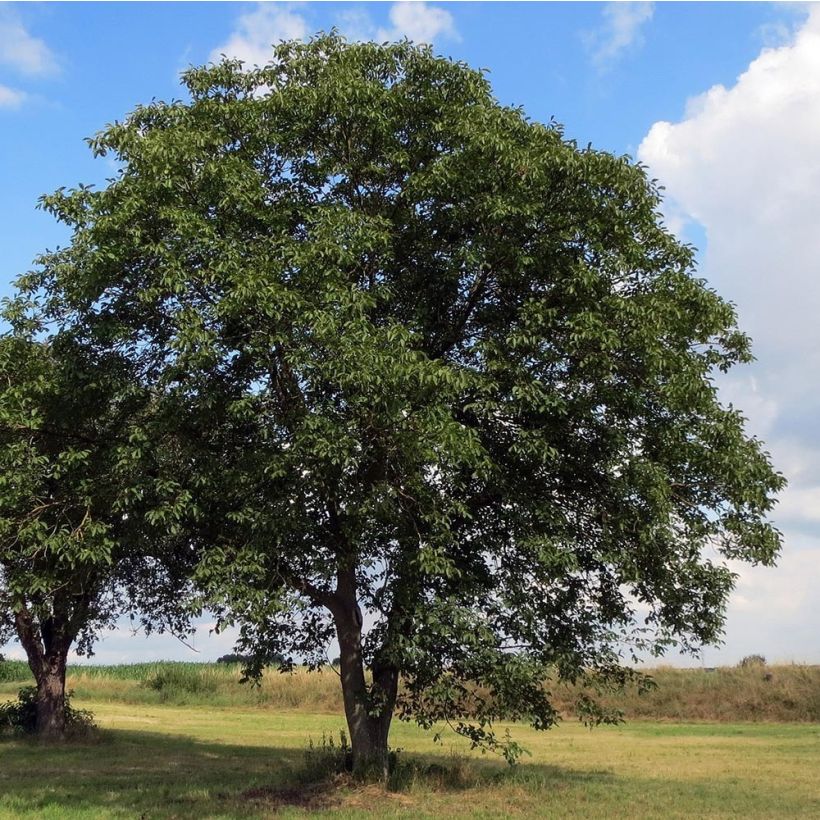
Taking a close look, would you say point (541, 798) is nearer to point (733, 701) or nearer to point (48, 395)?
point (48, 395)

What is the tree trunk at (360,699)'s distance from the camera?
19.6 meters

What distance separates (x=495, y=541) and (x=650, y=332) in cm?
526

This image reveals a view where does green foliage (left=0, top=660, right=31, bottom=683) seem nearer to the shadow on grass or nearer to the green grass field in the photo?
the green grass field

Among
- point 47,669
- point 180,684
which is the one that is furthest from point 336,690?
point 47,669

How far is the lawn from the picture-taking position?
1823cm

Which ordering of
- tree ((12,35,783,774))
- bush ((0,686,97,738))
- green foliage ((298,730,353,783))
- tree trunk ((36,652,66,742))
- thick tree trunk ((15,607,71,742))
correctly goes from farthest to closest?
bush ((0,686,97,738)) → tree trunk ((36,652,66,742)) → thick tree trunk ((15,607,71,742)) → green foliage ((298,730,353,783)) → tree ((12,35,783,774))

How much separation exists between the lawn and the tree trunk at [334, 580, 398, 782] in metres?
0.55

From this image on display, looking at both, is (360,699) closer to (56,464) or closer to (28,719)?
(56,464)

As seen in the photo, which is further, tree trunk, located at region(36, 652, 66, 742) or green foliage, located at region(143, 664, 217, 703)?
green foliage, located at region(143, 664, 217, 703)

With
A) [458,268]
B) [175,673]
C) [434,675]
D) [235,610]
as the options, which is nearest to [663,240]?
[458,268]

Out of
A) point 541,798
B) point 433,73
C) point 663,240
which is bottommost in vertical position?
point 541,798

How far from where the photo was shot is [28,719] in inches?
1280

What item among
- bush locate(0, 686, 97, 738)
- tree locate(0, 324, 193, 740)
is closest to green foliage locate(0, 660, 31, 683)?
bush locate(0, 686, 97, 738)

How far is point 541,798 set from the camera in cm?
1977
